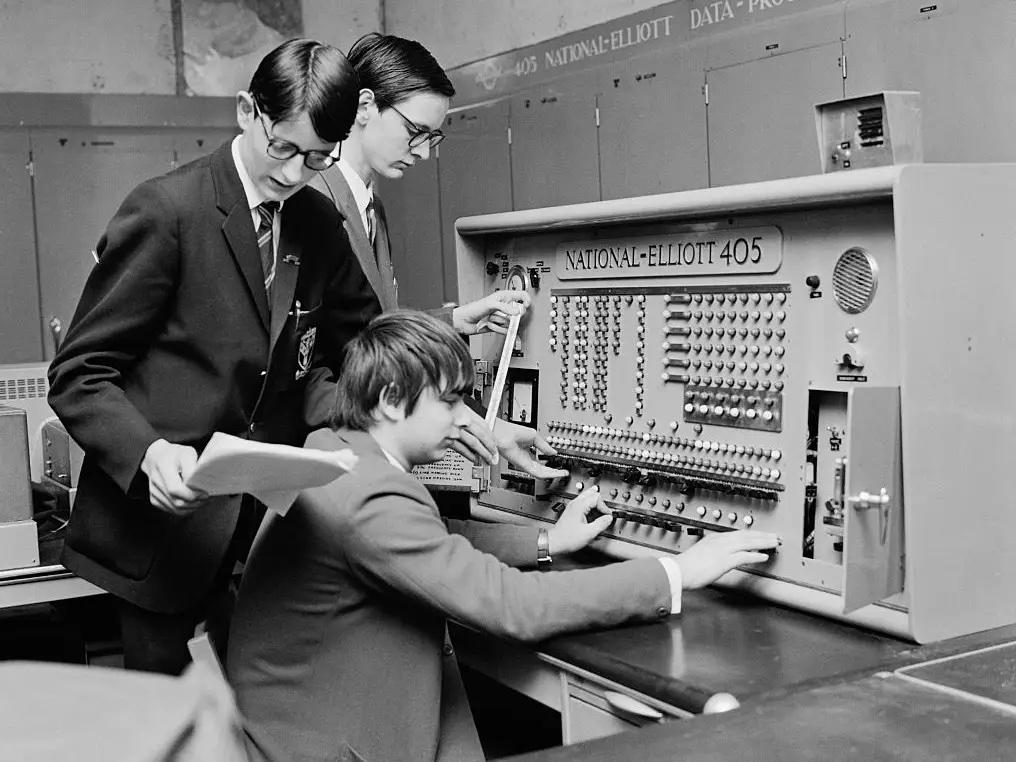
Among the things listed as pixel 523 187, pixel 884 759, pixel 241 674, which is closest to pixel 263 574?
pixel 241 674

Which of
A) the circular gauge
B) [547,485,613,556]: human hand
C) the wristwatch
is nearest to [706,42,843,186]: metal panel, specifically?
the circular gauge

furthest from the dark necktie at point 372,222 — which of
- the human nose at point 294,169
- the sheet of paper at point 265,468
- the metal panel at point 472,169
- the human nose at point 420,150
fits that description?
the metal panel at point 472,169

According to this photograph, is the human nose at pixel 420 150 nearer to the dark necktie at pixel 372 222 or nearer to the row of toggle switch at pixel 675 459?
the dark necktie at pixel 372 222

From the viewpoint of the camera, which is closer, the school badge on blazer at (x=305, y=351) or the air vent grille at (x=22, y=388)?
the school badge on blazer at (x=305, y=351)

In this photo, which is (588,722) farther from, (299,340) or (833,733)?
(299,340)

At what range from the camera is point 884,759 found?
3.63 feet

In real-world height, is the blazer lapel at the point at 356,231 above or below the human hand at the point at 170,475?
above

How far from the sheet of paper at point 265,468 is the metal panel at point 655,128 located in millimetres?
2537

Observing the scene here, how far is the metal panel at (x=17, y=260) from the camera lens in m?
5.32

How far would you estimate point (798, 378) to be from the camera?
1.79 meters

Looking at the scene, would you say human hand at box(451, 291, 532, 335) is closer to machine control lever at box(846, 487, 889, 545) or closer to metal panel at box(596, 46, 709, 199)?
machine control lever at box(846, 487, 889, 545)

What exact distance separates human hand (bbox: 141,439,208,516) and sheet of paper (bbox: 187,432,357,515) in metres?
0.10

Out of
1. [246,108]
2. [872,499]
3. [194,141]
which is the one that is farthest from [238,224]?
[194,141]

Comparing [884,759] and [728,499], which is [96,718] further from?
[728,499]
